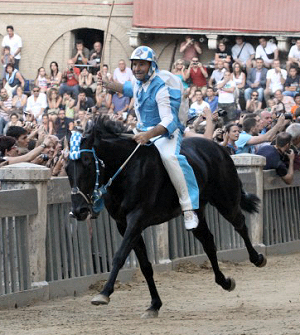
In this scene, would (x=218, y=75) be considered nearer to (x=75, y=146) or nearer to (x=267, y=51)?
(x=267, y=51)

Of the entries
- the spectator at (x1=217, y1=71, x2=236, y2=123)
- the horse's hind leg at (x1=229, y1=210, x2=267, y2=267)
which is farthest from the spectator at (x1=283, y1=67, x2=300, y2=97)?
the horse's hind leg at (x1=229, y1=210, x2=267, y2=267)

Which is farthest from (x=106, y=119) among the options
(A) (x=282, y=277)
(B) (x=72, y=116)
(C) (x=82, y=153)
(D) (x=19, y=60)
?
(D) (x=19, y=60)

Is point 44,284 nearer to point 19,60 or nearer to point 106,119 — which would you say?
point 106,119

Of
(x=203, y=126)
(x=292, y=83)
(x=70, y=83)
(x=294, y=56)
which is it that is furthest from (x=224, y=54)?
(x=203, y=126)

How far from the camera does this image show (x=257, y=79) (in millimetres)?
24938

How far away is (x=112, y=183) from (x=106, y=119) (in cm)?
67

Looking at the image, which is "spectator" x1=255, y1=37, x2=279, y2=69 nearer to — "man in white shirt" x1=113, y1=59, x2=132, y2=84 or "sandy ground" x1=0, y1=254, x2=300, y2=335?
"man in white shirt" x1=113, y1=59, x2=132, y2=84

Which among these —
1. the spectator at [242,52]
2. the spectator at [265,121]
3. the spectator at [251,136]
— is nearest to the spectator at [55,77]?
the spectator at [242,52]

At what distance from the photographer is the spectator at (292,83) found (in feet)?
78.4

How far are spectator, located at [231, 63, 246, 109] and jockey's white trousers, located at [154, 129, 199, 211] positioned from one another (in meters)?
13.8

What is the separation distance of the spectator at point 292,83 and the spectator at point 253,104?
0.63m

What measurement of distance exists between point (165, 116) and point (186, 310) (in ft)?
6.27

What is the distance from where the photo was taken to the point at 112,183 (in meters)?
9.98

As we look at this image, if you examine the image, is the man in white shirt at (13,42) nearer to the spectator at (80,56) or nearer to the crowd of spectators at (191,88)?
the crowd of spectators at (191,88)
